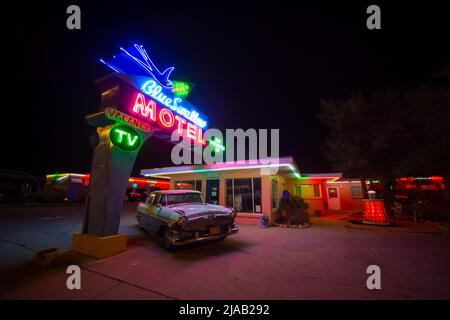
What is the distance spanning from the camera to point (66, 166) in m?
38.8

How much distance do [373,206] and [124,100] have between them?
12517mm

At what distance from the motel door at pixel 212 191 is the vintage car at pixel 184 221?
15.7ft

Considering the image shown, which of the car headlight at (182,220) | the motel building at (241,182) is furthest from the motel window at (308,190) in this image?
the car headlight at (182,220)

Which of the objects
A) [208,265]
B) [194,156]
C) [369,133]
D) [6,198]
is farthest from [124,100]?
[6,198]

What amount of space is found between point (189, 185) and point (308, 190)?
10939 millimetres

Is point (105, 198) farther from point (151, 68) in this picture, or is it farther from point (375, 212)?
point (375, 212)

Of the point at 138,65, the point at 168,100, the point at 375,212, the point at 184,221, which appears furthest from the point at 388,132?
the point at 138,65

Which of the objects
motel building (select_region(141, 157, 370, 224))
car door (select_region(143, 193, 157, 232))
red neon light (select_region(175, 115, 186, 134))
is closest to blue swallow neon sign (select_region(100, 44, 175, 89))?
red neon light (select_region(175, 115, 186, 134))

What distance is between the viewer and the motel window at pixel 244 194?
10.5 meters

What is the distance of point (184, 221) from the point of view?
4.96 m

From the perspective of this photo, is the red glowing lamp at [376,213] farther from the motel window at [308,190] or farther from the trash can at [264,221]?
the motel window at [308,190]

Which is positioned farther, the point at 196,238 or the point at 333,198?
the point at 333,198

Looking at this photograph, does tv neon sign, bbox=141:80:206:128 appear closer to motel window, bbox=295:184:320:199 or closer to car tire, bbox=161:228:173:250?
car tire, bbox=161:228:173:250

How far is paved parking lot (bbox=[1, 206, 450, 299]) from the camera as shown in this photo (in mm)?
3242
